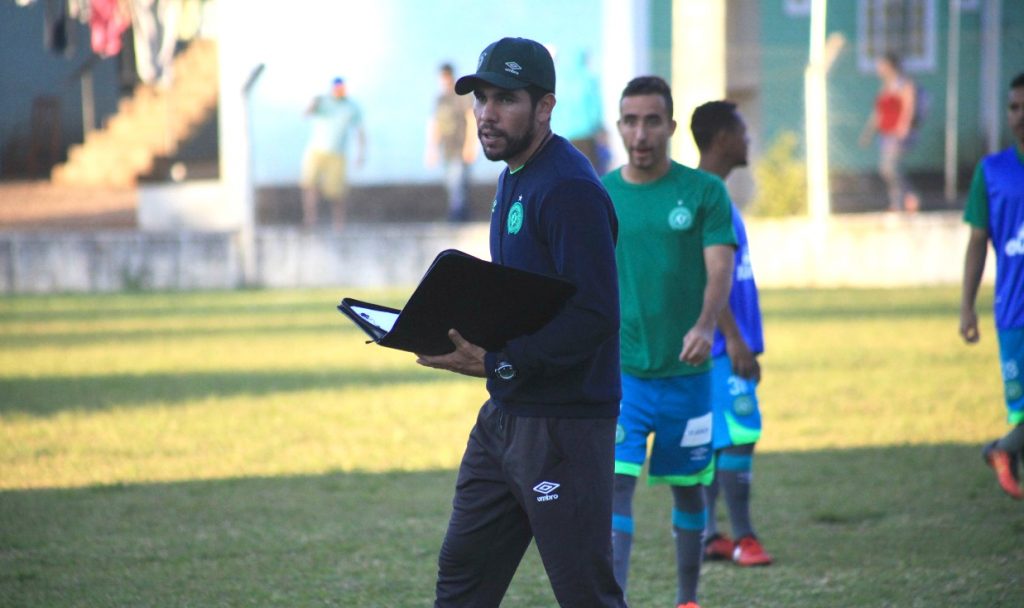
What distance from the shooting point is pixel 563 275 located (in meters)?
3.95

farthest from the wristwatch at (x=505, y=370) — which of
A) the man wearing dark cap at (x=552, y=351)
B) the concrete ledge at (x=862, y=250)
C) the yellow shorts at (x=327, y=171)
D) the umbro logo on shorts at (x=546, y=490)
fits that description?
the yellow shorts at (x=327, y=171)

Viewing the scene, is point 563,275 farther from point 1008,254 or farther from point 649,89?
point 1008,254

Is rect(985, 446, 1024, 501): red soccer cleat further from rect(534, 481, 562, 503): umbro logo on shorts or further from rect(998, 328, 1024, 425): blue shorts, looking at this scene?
rect(534, 481, 562, 503): umbro logo on shorts

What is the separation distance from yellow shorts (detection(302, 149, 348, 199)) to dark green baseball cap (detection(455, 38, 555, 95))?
65.4 ft

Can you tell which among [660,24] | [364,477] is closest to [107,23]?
[660,24]

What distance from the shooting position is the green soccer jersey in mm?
5719

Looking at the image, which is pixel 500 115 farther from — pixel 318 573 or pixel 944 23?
Answer: pixel 944 23

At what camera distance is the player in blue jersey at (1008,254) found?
7.41 metres

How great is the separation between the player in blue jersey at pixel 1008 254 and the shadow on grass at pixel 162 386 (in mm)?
6663

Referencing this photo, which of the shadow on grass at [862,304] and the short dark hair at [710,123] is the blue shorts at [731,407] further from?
the shadow on grass at [862,304]

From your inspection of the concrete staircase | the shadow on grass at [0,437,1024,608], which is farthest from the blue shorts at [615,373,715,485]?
the concrete staircase

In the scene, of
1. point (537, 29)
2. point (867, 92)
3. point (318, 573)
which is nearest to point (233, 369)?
point (318, 573)

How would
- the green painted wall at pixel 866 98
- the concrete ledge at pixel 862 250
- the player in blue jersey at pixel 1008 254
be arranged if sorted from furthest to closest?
the green painted wall at pixel 866 98 < the concrete ledge at pixel 862 250 < the player in blue jersey at pixel 1008 254

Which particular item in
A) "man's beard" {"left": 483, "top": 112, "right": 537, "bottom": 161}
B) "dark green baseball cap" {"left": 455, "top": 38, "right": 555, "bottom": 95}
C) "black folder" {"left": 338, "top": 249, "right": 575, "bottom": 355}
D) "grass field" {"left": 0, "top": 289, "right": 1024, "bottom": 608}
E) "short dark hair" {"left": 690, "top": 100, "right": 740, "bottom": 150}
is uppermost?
"dark green baseball cap" {"left": 455, "top": 38, "right": 555, "bottom": 95}
